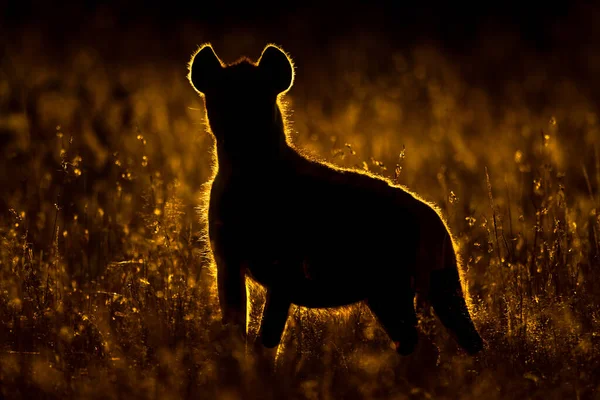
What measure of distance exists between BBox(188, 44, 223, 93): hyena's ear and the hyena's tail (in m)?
1.29

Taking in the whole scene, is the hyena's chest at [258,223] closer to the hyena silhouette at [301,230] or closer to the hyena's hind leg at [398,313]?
the hyena silhouette at [301,230]

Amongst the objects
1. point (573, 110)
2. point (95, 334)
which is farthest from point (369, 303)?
point (573, 110)

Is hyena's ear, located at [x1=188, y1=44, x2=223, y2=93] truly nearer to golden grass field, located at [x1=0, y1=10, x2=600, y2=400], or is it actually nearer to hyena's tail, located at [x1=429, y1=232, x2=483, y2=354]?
golden grass field, located at [x1=0, y1=10, x2=600, y2=400]

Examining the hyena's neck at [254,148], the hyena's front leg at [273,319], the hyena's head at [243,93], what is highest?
the hyena's head at [243,93]

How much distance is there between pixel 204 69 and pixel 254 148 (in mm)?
481

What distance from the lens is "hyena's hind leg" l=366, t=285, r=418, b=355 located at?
5168mm

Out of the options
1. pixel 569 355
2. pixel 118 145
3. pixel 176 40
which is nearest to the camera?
pixel 569 355

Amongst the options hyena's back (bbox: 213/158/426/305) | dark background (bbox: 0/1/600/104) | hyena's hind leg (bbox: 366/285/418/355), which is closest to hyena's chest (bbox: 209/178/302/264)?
hyena's back (bbox: 213/158/426/305)

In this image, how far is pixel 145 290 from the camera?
20.7ft

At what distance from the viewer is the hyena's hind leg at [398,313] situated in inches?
203

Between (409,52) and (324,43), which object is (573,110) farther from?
(324,43)

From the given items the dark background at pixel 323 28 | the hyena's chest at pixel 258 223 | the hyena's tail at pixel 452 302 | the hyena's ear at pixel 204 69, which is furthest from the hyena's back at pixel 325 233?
the dark background at pixel 323 28

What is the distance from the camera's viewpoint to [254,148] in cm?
521

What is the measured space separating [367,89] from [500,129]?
8.10 ft
